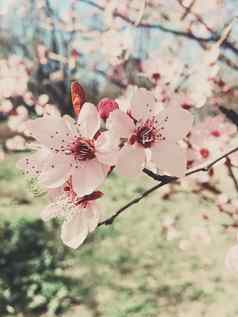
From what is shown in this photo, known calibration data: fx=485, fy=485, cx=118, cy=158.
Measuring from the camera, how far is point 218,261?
5.42m

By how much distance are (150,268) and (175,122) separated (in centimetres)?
428

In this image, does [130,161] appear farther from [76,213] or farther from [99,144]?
[76,213]

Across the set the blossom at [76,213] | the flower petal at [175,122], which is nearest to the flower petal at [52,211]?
the blossom at [76,213]

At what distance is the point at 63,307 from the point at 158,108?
354 cm

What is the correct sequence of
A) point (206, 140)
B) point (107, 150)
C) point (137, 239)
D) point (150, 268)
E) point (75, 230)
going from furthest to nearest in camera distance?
point (137, 239)
point (150, 268)
point (206, 140)
point (75, 230)
point (107, 150)

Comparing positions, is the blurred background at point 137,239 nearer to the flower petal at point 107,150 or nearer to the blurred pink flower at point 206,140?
the blurred pink flower at point 206,140

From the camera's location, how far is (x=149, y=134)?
4.07 feet

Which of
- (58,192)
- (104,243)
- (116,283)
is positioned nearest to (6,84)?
(104,243)

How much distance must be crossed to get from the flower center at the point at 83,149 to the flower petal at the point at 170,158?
6.1 inches

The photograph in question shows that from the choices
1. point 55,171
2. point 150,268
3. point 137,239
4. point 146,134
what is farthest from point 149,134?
point 137,239

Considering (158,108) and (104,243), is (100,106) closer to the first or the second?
(158,108)

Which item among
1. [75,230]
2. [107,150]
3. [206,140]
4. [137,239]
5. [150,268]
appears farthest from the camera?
[137,239]

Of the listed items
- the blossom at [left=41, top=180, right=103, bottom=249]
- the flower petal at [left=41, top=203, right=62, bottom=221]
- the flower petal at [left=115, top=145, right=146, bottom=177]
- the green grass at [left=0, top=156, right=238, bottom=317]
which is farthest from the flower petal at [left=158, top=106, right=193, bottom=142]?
the green grass at [left=0, top=156, right=238, bottom=317]

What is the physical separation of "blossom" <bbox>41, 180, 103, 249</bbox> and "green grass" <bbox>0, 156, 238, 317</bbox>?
3.20 m
